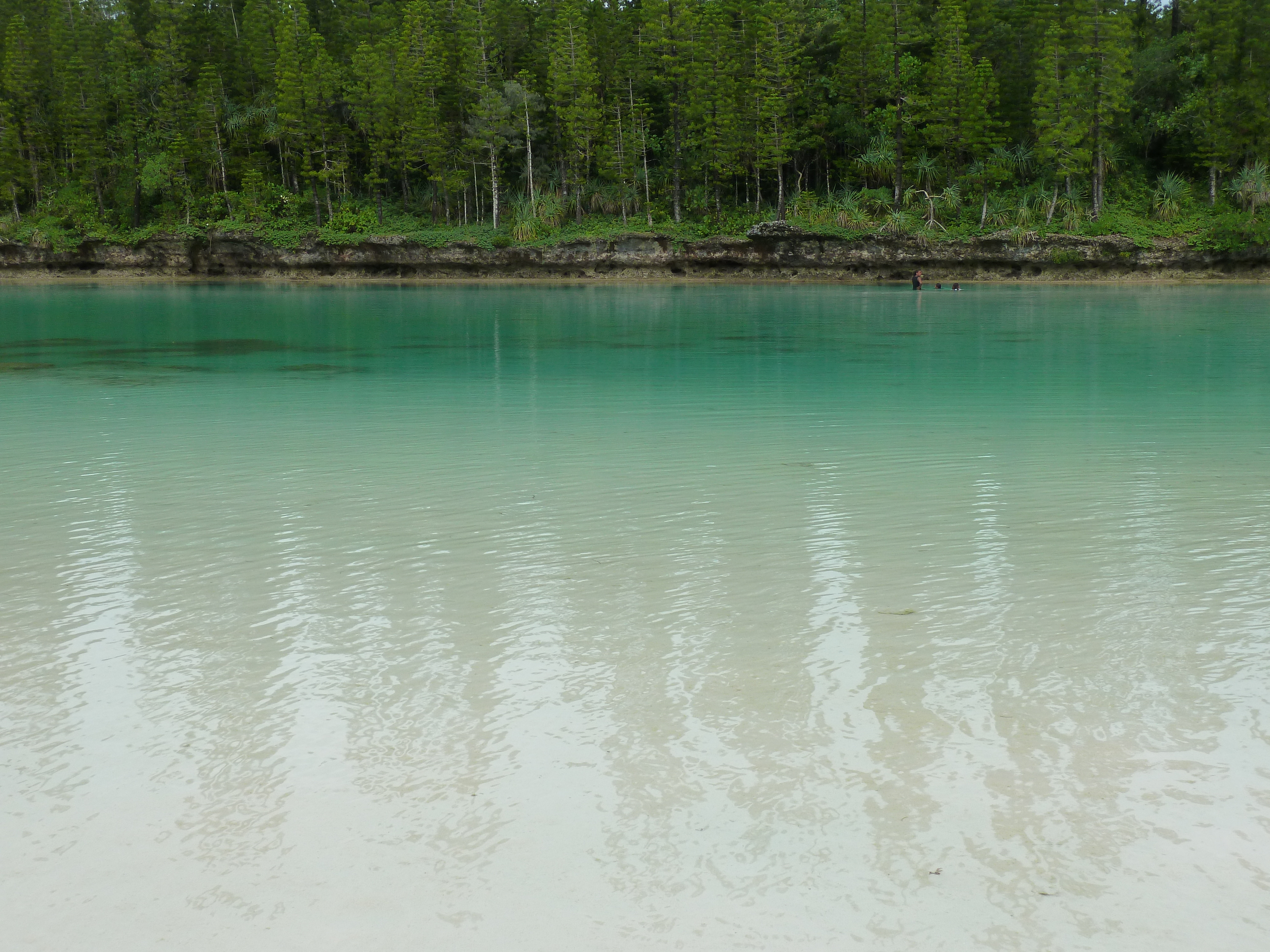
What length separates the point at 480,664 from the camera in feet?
13.7

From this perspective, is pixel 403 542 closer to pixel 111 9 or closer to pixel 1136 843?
pixel 1136 843

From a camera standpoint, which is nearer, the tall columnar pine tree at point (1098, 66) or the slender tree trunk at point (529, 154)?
Result: the tall columnar pine tree at point (1098, 66)

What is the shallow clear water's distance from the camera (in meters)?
2.67

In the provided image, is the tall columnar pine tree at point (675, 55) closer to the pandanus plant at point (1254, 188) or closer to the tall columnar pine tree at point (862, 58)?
the tall columnar pine tree at point (862, 58)

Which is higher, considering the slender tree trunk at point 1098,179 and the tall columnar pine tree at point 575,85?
the tall columnar pine tree at point 575,85

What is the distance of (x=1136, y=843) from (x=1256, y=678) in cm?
146

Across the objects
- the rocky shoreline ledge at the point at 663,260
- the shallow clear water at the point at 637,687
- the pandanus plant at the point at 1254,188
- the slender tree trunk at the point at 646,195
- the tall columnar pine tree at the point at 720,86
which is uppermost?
the tall columnar pine tree at the point at 720,86

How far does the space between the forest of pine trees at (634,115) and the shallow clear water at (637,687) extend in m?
38.4

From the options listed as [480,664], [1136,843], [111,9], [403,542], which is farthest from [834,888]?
[111,9]

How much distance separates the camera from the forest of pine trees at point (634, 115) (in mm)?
43094

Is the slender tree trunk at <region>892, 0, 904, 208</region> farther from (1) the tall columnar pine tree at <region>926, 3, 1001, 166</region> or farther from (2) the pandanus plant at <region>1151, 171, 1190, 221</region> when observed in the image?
(2) the pandanus plant at <region>1151, 171, 1190, 221</region>

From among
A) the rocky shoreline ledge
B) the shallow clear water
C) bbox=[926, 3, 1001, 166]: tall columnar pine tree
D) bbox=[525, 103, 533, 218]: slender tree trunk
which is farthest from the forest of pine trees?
the shallow clear water

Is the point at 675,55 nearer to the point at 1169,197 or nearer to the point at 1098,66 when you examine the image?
the point at 1098,66

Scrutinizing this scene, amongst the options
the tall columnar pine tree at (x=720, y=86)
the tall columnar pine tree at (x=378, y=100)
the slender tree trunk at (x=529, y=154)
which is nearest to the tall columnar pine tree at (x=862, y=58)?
the tall columnar pine tree at (x=720, y=86)
